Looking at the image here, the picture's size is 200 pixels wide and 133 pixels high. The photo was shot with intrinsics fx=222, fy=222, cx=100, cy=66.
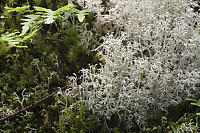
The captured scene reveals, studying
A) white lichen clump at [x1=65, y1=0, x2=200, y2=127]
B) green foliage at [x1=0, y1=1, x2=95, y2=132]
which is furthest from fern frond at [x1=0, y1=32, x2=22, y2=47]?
white lichen clump at [x1=65, y1=0, x2=200, y2=127]

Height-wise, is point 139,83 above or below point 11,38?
below

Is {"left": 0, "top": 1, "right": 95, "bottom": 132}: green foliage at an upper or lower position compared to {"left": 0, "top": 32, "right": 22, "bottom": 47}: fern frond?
lower

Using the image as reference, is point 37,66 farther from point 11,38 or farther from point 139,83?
point 139,83

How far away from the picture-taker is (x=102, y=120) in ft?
6.91

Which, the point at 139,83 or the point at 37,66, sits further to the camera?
the point at 37,66

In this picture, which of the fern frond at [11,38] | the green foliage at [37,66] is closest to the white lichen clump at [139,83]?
the green foliage at [37,66]

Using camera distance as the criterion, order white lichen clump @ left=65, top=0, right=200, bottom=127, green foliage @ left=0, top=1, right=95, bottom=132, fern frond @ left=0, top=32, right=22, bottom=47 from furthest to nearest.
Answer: fern frond @ left=0, top=32, right=22, bottom=47 → green foliage @ left=0, top=1, right=95, bottom=132 → white lichen clump @ left=65, top=0, right=200, bottom=127

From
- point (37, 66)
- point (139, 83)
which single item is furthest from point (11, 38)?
point (139, 83)

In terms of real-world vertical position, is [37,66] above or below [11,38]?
below

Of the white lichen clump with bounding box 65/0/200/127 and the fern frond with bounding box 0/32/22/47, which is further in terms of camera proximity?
the fern frond with bounding box 0/32/22/47

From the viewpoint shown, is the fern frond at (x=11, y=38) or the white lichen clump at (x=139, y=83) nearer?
the white lichen clump at (x=139, y=83)

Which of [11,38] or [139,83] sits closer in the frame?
[139,83]

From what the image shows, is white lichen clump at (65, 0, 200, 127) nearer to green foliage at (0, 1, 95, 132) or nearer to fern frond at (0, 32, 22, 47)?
green foliage at (0, 1, 95, 132)

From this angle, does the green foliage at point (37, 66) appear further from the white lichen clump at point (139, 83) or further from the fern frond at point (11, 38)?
the white lichen clump at point (139, 83)
